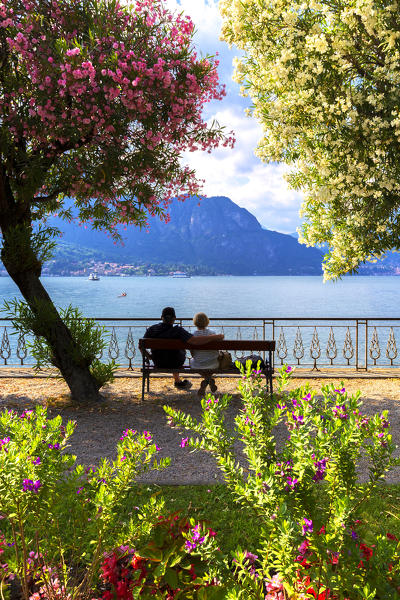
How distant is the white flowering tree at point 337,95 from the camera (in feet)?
23.5

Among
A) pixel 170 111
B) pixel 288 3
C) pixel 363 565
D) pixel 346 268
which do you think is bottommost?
pixel 363 565

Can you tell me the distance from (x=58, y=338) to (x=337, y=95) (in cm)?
618

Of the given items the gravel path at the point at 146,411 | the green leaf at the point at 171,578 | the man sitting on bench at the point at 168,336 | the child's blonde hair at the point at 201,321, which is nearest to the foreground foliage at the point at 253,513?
the green leaf at the point at 171,578

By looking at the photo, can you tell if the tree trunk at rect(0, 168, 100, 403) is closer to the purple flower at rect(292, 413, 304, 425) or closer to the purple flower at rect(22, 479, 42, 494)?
the purple flower at rect(22, 479, 42, 494)

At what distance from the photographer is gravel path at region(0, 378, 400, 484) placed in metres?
5.15

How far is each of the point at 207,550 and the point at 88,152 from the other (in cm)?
664

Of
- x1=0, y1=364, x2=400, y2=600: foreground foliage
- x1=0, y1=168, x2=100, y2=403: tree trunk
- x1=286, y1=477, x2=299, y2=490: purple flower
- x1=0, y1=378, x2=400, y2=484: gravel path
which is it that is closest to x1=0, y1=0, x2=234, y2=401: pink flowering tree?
x1=0, y1=168, x2=100, y2=403: tree trunk

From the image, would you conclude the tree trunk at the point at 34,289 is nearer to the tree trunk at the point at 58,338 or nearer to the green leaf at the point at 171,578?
the tree trunk at the point at 58,338

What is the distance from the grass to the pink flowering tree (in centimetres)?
414

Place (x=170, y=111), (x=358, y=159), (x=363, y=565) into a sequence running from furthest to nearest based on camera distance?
(x=358, y=159) < (x=170, y=111) < (x=363, y=565)

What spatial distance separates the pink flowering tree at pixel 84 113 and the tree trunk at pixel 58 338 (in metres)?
0.02

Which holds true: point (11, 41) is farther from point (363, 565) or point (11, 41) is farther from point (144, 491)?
point (363, 565)

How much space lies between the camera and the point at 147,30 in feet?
22.9

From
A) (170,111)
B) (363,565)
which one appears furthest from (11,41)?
(363,565)
